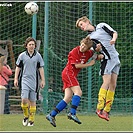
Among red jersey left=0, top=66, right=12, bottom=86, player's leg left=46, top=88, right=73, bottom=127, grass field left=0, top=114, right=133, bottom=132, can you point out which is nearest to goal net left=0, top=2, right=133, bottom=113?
red jersey left=0, top=66, right=12, bottom=86

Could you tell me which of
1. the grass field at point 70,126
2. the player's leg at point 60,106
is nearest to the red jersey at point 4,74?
the grass field at point 70,126

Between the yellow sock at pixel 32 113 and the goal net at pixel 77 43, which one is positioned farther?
the goal net at pixel 77 43

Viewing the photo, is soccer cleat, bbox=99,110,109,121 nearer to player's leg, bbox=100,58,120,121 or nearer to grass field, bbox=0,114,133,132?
player's leg, bbox=100,58,120,121

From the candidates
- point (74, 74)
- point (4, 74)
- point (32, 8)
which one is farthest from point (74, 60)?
point (4, 74)

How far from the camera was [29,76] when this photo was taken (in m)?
10.5

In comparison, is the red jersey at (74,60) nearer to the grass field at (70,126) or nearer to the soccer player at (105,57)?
the soccer player at (105,57)

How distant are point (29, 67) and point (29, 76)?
16 cm

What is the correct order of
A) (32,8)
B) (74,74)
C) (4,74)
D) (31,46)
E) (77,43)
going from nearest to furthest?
(74,74)
(31,46)
(32,8)
(4,74)
(77,43)

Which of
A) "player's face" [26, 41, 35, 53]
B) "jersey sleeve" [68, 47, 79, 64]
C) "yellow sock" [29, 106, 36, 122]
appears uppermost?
"player's face" [26, 41, 35, 53]

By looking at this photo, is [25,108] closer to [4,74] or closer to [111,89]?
[111,89]

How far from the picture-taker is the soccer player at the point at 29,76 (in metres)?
→ 10.4

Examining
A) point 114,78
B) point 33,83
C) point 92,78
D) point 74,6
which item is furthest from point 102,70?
point 74,6

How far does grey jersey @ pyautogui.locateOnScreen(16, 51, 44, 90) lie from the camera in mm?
10469

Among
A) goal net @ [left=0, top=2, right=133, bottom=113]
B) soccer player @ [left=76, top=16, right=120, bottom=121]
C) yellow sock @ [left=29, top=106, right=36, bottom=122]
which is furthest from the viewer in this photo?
goal net @ [left=0, top=2, right=133, bottom=113]
